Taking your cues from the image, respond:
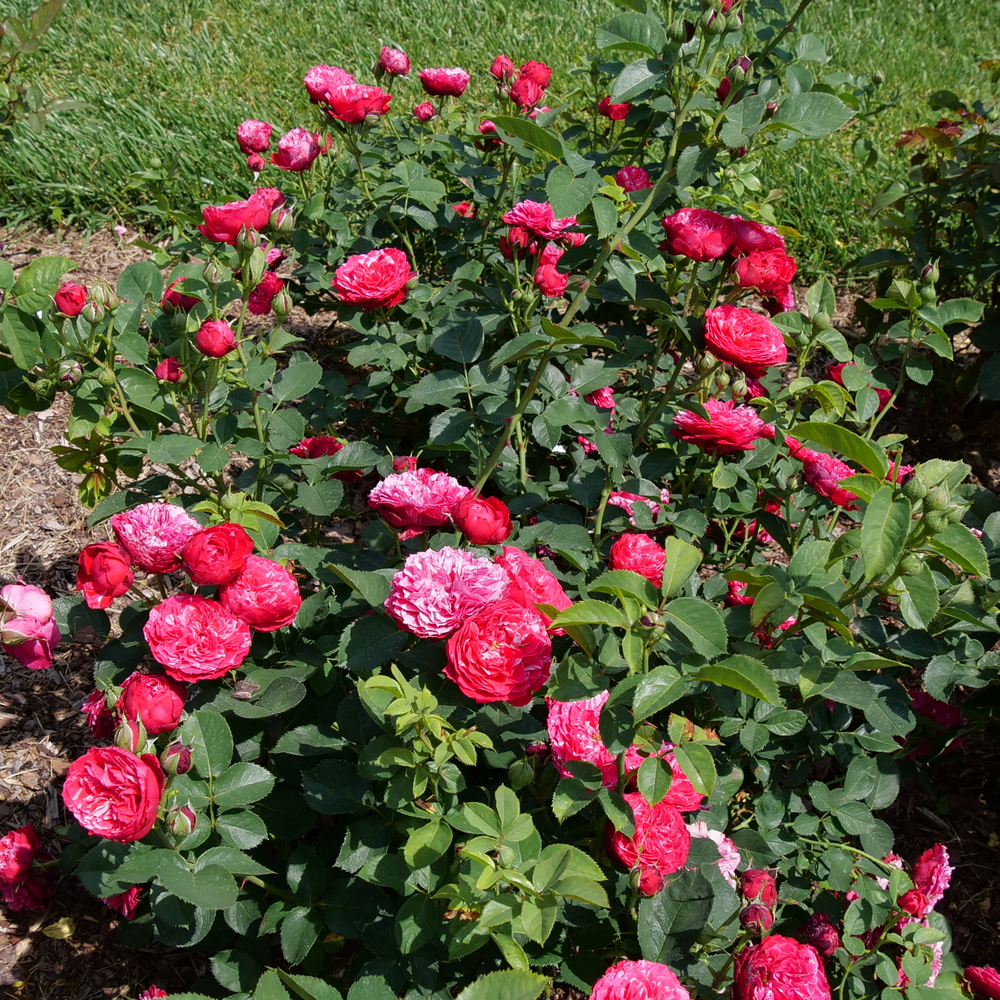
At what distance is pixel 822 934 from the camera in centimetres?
138

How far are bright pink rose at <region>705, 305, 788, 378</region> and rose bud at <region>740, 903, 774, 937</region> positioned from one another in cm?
91

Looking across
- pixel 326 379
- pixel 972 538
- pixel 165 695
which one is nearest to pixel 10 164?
pixel 326 379

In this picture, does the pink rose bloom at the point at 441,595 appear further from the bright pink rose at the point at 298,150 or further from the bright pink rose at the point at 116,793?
the bright pink rose at the point at 298,150

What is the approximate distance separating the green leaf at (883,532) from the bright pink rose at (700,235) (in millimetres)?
640

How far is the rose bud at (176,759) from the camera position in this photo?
1.02 m

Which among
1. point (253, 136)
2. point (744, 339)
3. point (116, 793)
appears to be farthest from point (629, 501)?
point (253, 136)

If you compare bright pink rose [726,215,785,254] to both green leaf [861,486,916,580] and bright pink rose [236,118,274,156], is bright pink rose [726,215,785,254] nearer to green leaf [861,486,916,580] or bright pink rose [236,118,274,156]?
green leaf [861,486,916,580]

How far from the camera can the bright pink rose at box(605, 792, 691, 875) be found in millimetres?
1145

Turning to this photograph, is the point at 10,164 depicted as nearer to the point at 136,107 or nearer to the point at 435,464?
the point at 136,107

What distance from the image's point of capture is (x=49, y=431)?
2682 mm

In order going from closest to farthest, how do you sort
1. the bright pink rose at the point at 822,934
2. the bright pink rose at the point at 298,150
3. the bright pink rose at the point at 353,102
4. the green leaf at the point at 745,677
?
the green leaf at the point at 745,677
the bright pink rose at the point at 822,934
the bright pink rose at the point at 353,102
the bright pink rose at the point at 298,150

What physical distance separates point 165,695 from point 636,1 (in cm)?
137

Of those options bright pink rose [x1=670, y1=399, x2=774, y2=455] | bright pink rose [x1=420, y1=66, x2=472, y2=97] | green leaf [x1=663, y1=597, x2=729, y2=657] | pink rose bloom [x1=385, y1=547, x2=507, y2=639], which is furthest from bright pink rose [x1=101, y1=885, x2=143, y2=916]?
bright pink rose [x1=420, y1=66, x2=472, y2=97]

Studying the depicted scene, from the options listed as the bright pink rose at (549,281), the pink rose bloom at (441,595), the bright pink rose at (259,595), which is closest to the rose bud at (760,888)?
the pink rose bloom at (441,595)
